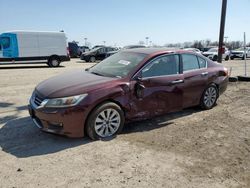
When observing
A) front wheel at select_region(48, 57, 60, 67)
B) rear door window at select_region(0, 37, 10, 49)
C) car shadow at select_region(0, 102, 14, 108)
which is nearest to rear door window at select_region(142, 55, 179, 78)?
car shadow at select_region(0, 102, 14, 108)

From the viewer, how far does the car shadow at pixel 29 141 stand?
450 cm

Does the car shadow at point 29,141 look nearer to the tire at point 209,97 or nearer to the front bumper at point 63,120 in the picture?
the front bumper at point 63,120

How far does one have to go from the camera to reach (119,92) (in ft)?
16.7

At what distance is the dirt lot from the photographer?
12.2ft

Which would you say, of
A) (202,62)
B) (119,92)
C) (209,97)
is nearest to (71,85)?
(119,92)

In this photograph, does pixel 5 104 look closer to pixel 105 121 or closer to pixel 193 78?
pixel 105 121

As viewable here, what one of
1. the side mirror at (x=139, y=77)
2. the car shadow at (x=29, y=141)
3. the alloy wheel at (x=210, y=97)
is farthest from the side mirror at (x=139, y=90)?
the alloy wheel at (x=210, y=97)

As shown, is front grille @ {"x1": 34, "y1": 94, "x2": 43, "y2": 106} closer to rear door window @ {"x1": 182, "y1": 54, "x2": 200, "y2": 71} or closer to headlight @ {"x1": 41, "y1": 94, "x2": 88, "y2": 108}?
headlight @ {"x1": 41, "y1": 94, "x2": 88, "y2": 108}

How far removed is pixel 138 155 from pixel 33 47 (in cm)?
1692

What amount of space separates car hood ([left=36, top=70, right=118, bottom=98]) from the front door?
61 centimetres

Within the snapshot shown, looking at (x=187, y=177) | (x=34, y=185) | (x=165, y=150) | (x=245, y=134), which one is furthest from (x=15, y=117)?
(x=245, y=134)

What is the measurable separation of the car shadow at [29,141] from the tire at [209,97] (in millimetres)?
3260

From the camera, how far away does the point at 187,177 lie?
3820 mm

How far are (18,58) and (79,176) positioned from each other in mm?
17016
